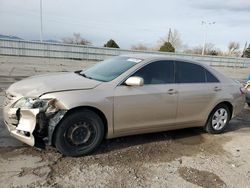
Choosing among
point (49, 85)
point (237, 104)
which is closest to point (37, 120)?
point (49, 85)

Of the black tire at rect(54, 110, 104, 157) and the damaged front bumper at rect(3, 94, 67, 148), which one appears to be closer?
the damaged front bumper at rect(3, 94, 67, 148)

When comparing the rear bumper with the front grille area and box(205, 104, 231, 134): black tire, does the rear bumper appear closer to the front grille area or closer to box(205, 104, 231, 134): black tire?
box(205, 104, 231, 134): black tire

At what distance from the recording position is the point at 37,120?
14.1 ft

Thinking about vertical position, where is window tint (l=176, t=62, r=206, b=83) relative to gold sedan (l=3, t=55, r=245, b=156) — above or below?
above

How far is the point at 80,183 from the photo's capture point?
12.5ft

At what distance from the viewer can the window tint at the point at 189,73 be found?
5.71 m

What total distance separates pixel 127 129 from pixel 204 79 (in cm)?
206

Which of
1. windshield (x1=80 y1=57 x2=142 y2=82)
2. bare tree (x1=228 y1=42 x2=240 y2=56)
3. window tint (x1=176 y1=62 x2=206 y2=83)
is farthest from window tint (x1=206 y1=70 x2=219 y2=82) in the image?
bare tree (x1=228 y1=42 x2=240 y2=56)

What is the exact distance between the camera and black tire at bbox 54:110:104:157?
4.43 m

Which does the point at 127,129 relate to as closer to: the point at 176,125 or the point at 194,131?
the point at 176,125

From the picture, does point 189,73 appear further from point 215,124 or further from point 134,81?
point 134,81

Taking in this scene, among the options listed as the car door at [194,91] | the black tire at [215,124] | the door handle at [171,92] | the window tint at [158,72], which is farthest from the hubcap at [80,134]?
the black tire at [215,124]

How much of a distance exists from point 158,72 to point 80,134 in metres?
1.81

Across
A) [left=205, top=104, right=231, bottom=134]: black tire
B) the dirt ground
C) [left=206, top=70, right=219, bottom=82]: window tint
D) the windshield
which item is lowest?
the dirt ground
